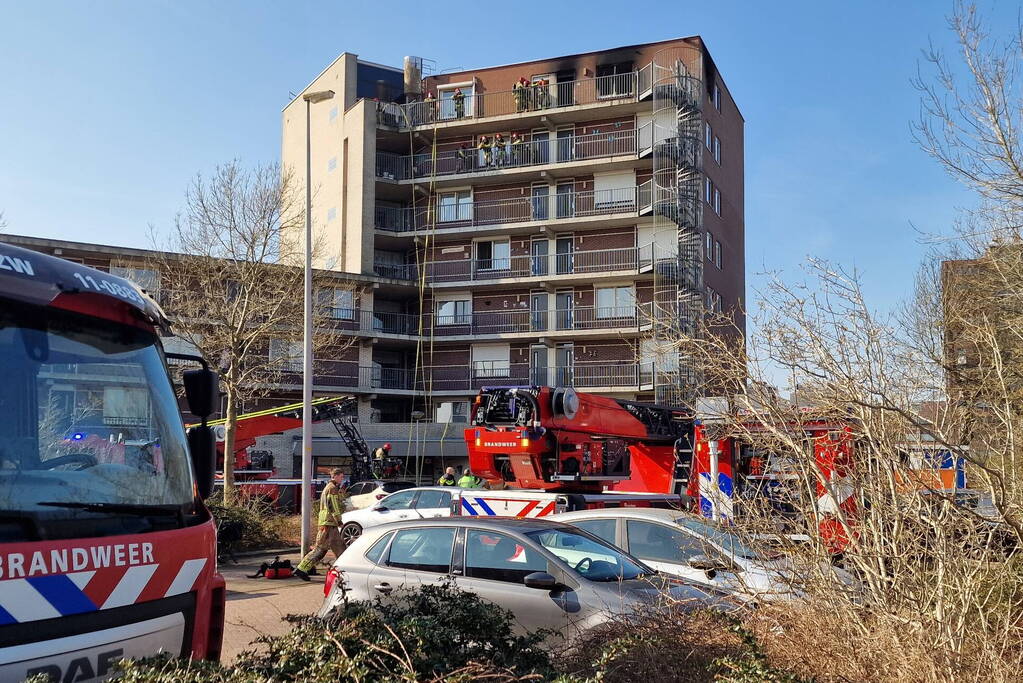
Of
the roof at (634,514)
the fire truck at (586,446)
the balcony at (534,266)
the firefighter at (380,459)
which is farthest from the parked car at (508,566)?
the balcony at (534,266)

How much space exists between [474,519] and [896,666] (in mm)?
4641

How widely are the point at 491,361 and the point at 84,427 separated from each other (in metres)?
41.3

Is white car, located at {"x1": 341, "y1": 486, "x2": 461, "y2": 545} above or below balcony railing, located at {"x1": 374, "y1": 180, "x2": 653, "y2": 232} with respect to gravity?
below

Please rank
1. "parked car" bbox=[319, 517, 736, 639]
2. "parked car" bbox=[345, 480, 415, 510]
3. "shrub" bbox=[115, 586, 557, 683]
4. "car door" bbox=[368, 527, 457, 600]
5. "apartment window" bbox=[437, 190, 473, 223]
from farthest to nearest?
"apartment window" bbox=[437, 190, 473, 223]
"parked car" bbox=[345, 480, 415, 510]
"car door" bbox=[368, 527, 457, 600]
"parked car" bbox=[319, 517, 736, 639]
"shrub" bbox=[115, 586, 557, 683]

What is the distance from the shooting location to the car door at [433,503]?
17.3 meters

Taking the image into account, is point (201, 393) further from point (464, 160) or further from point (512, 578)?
point (464, 160)

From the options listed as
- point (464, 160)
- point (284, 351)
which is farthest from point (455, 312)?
point (284, 351)

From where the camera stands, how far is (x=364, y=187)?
47.1 m

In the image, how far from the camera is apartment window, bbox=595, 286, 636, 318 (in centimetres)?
4294

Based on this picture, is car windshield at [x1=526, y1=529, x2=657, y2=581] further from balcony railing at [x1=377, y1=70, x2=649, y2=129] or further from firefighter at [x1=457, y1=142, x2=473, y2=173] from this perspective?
firefighter at [x1=457, y1=142, x2=473, y2=173]

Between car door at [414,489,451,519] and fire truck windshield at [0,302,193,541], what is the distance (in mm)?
12303

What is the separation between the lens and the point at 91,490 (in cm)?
442

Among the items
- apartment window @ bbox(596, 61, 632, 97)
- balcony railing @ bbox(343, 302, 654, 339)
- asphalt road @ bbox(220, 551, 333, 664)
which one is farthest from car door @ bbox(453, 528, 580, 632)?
apartment window @ bbox(596, 61, 632, 97)

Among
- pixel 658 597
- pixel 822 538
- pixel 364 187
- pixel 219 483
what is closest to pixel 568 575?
pixel 658 597
